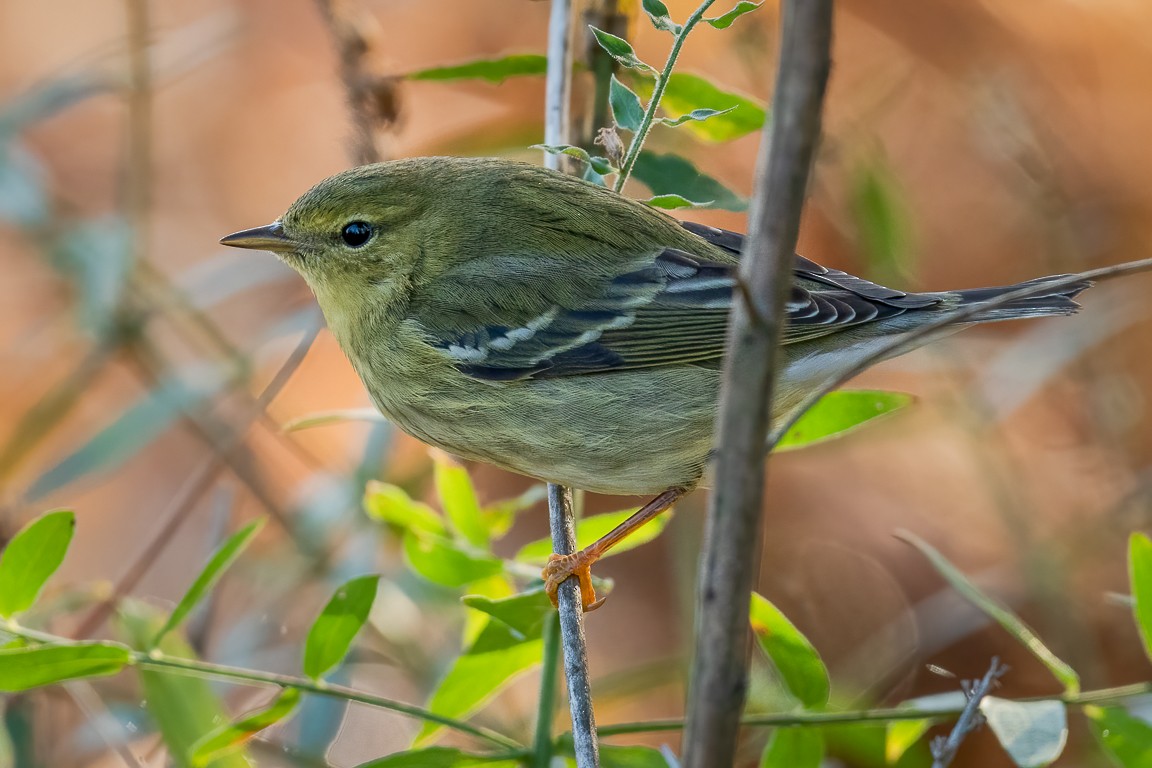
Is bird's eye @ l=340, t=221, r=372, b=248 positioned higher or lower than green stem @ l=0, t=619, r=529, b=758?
higher

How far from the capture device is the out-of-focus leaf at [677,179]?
8.86 ft

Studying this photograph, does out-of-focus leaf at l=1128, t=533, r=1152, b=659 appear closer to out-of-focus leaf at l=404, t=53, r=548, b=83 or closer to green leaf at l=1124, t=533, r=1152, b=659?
green leaf at l=1124, t=533, r=1152, b=659

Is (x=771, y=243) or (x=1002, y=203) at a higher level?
(x=1002, y=203)

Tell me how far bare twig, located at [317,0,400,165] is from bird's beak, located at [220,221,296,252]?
43 centimetres

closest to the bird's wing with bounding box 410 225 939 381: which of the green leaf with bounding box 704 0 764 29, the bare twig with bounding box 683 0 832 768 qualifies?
the green leaf with bounding box 704 0 764 29

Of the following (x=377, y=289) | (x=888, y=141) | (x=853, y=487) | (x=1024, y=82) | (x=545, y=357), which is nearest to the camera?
(x=545, y=357)

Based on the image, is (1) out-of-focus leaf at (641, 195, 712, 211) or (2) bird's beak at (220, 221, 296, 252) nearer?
(1) out-of-focus leaf at (641, 195, 712, 211)

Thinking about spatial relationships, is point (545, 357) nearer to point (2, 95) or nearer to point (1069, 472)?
point (1069, 472)

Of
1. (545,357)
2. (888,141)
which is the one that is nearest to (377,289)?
(545,357)

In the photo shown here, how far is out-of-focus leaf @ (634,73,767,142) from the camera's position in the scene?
2.71m

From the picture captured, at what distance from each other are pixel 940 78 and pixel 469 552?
18.0 ft

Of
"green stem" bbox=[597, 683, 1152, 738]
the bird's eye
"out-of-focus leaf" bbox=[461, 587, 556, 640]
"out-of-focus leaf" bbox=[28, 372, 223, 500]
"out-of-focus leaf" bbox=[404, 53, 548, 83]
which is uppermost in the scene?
"out-of-focus leaf" bbox=[404, 53, 548, 83]

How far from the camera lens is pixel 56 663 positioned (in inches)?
83.5

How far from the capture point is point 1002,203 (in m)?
6.82
